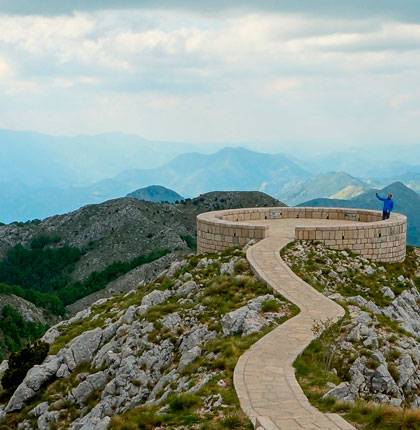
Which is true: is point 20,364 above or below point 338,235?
below

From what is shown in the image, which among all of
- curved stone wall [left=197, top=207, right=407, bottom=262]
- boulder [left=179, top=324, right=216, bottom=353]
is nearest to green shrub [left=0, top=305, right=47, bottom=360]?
curved stone wall [left=197, top=207, right=407, bottom=262]

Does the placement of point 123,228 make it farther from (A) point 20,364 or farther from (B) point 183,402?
(B) point 183,402

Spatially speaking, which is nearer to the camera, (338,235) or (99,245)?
(338,235)

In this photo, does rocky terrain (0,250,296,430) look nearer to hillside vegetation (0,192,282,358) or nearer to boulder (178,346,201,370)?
boulder (178,346,201,370)

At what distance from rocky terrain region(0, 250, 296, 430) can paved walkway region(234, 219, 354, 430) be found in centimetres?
38

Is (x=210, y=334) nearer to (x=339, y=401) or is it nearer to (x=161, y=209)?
(x=339, y=401)

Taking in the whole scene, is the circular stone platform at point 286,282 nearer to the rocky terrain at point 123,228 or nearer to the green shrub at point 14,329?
the green shrub at point 14,329

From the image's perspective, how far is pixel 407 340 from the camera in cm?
1839

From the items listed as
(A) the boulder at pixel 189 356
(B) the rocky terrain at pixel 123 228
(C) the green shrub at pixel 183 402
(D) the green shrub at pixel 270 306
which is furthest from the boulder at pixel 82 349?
(B) the rocky terrain at pixel 123 228

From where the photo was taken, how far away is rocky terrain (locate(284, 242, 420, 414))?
15.6 metres

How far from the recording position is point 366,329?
17828 mm

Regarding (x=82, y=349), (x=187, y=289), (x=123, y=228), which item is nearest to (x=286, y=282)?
(x=187, y=289)

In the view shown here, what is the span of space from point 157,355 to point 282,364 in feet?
18.1

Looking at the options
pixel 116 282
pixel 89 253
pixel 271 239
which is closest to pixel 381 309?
pixel 271 239
